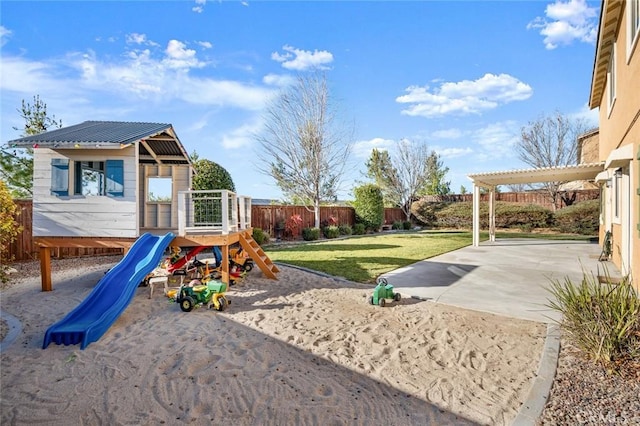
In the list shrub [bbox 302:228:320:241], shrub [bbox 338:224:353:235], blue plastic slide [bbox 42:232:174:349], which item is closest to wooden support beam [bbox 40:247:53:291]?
blue plastic slide [bbox 42:232:174:349]

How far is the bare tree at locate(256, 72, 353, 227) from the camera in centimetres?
2014

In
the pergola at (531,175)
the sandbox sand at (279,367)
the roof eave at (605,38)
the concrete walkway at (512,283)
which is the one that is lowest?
the sandbox sand at (279,367)

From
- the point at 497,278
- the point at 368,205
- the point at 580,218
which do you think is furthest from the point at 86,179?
the point at 580,218

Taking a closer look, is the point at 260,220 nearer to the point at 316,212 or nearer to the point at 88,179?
the point at 316,212

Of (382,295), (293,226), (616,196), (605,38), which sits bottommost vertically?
(382,295)

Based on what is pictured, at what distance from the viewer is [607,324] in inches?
132

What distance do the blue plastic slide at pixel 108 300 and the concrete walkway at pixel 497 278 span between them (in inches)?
184

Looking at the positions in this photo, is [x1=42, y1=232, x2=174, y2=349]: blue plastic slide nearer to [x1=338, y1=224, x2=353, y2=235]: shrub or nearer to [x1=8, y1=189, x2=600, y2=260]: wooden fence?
[x1=8, y1=189, x2=600, y2=260]: wooden fence

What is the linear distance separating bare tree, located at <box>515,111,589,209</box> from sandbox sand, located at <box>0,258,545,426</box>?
2461 cm

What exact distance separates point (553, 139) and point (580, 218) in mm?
7626

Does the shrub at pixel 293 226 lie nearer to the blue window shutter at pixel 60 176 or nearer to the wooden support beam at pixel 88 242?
the wooden support beam at pixel 88 242

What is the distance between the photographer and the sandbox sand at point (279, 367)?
8.92 ft

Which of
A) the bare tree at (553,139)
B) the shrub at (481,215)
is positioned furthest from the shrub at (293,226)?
the bare tree at (553,139)

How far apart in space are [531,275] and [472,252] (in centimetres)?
415
